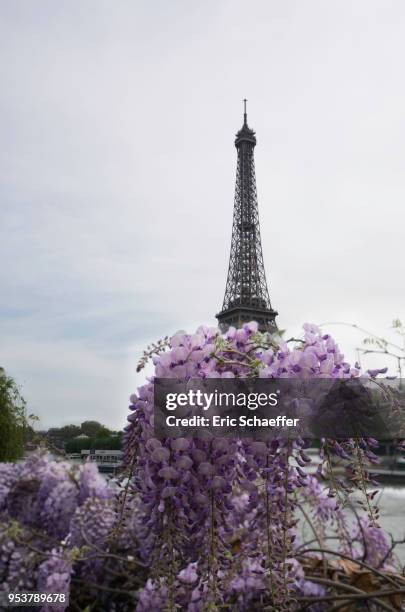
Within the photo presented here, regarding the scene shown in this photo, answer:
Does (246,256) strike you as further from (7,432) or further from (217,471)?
(217,471)

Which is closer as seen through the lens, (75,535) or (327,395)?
(327,395)

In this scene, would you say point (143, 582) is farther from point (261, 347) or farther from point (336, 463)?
point (261, 347)

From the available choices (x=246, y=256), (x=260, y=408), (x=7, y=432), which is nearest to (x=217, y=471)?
(x=260, y=408)

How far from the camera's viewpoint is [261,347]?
69.7 inches

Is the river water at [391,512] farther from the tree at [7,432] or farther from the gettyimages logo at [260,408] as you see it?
the tree at [7,432]

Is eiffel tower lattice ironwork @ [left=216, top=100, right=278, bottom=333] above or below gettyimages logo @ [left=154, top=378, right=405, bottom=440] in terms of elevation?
above

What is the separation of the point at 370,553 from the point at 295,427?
1774 mm

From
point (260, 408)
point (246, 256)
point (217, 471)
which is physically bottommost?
point (217, 471)

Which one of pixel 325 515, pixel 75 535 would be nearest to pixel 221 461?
pixel 75 535

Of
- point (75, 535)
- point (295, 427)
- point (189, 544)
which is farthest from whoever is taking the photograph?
point (75, 535)

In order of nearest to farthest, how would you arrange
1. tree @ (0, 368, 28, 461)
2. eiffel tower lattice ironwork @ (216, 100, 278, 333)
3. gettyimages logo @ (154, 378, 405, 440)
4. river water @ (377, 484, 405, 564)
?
gettyimages logo @ (154, 378, 405, 440)
river water @ (377, 484, 405, 564)
tree @ (0, 368, 28, 461)
eiffel tower lattice ironwork @ (216, 100, 278, 333)

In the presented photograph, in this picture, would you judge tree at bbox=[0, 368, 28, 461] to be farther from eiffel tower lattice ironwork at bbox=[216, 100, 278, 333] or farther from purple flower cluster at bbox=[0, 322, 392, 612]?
eiffel tower lattice ironwork at bbox=[216, 100, 278, 333]

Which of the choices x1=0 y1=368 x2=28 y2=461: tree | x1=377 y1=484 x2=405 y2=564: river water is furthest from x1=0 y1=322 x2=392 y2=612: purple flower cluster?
x1=0 y1=368 x2=28 y2=461: tree

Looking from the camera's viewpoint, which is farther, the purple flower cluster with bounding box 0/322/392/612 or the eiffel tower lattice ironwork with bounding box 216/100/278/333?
the eiffel tower lattice ironwork with bounding box 216/100/278/333
